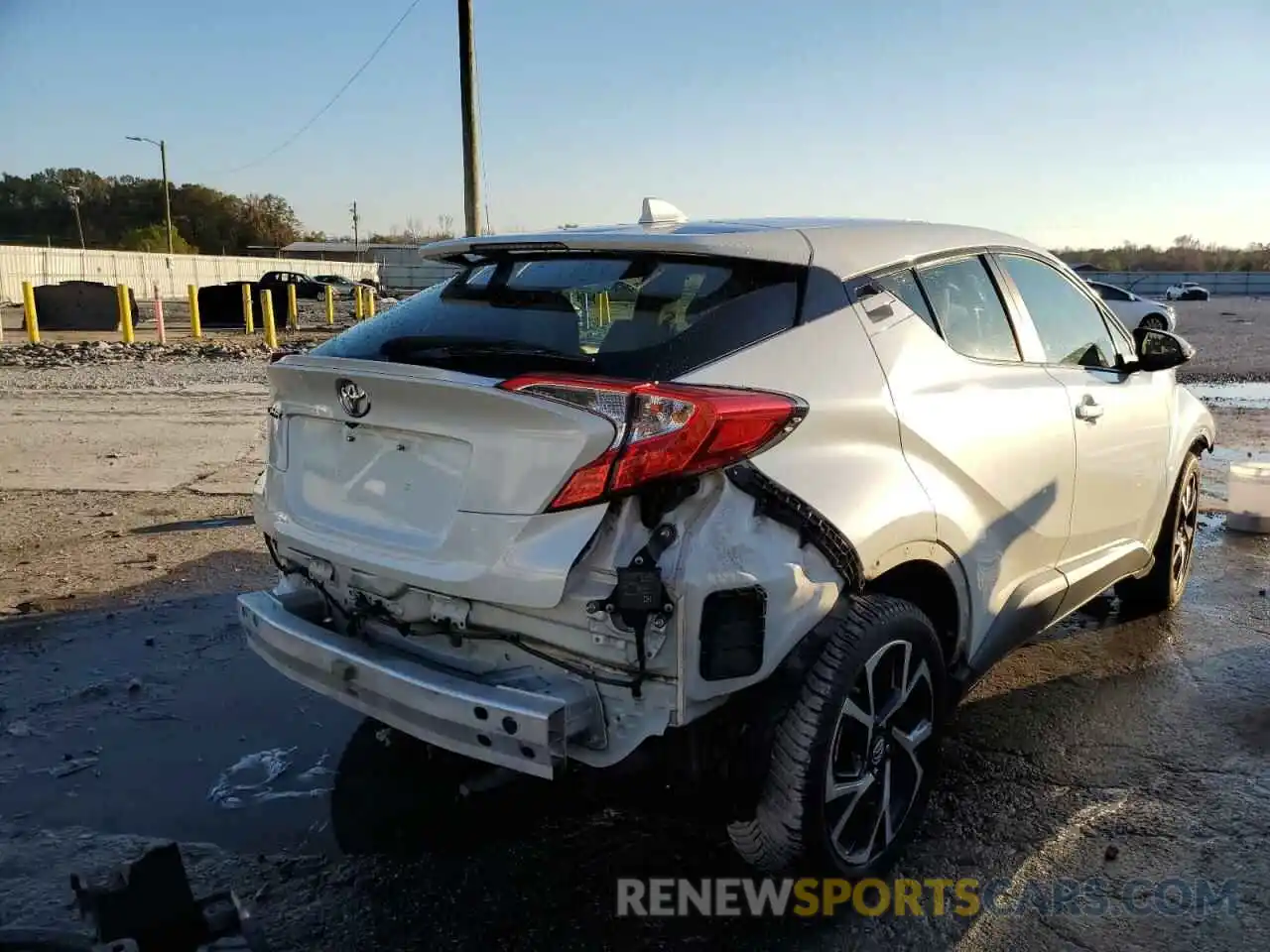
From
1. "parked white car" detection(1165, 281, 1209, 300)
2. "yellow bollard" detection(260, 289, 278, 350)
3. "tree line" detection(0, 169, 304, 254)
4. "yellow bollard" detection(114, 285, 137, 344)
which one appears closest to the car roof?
"yellow bollard" detection(260, 289, 278, 350)

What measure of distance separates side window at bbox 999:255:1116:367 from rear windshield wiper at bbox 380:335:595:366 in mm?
2071

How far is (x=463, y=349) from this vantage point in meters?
2.74

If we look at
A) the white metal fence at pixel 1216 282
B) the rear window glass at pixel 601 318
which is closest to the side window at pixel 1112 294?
the rear window glass at pixel 601 318

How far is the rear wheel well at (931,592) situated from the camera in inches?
114

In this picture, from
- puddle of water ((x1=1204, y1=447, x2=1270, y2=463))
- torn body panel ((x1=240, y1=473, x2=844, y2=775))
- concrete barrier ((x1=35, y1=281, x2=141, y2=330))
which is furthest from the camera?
concrete barrier ((x1=35, y1=281, x2=141, y2=330))

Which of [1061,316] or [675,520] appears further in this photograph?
[1061,316]

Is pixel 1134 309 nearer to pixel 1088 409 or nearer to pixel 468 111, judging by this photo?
pixel 468 111

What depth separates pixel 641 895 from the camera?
286 cm

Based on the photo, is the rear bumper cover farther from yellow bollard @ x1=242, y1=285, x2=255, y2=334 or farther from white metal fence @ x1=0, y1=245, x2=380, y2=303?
white metal fence @ x1=0, y1=245, x2=380, y2=303

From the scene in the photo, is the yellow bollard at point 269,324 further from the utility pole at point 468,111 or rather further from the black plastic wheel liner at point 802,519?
the black plastic wheel liner at point 802,519

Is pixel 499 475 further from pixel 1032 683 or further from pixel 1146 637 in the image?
pixel 1146 637

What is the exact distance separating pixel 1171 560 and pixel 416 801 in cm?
386

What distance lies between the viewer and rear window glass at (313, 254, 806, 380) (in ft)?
8.39

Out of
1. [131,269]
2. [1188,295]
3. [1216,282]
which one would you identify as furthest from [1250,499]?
[1216,282]
